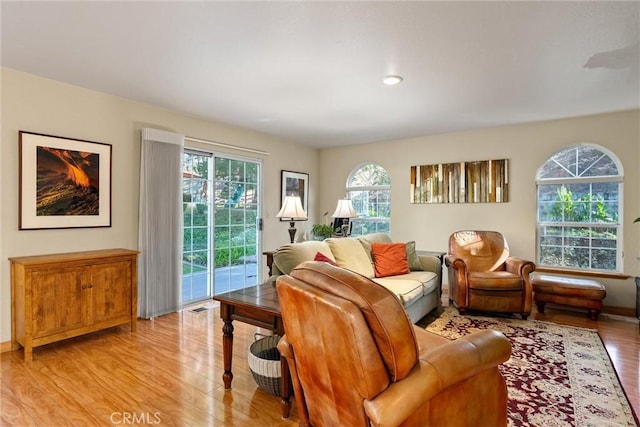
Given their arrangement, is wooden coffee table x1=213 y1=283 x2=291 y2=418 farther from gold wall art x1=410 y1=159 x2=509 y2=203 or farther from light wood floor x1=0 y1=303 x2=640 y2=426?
gold wall art x1=410 y1=159 x2=509 y2=203

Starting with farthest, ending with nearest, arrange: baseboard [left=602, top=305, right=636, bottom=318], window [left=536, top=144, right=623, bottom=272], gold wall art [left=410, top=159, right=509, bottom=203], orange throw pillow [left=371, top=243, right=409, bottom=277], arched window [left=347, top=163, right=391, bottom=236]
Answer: arched window [left=347, top=163, right=391, bottom=236] → gold wall art [left=410, top=159, right=509, bottom=203] → window [left=536, top=144, right=623, bottom=272] → baseboard [left=602, top=305, right=636, bottom=318] → orange throw pillow [left=371, top=243, right=409, bottom=277]

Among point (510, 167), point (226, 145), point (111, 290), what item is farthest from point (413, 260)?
point (111, 290)

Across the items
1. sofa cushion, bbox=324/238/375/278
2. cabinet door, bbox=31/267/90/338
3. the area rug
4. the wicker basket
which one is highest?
sofa cushion, bbox=324/238/375/278

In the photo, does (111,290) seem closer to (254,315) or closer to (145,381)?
(145,381)

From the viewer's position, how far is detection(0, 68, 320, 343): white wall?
9.37 feet

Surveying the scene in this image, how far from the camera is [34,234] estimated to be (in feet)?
9.84

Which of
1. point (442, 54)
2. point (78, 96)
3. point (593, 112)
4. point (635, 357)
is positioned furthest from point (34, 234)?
point (593, 112)

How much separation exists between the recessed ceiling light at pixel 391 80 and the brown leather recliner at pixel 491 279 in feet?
6.94

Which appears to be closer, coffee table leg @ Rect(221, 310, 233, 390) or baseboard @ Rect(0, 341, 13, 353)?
coffee table leg @ Rect(221, 310, 233, 390)

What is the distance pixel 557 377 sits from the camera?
7.96 ft

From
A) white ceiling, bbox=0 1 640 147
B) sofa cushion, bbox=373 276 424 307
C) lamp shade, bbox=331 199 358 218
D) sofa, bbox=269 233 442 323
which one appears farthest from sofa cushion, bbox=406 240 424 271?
white ceiling, bbox=0 1 640 147

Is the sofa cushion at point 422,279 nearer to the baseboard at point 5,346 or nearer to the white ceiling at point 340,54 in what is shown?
the white ceiling at point 340,54

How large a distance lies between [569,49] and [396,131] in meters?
2.63

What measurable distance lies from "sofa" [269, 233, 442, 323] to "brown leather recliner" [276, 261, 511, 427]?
1326 millimetres
